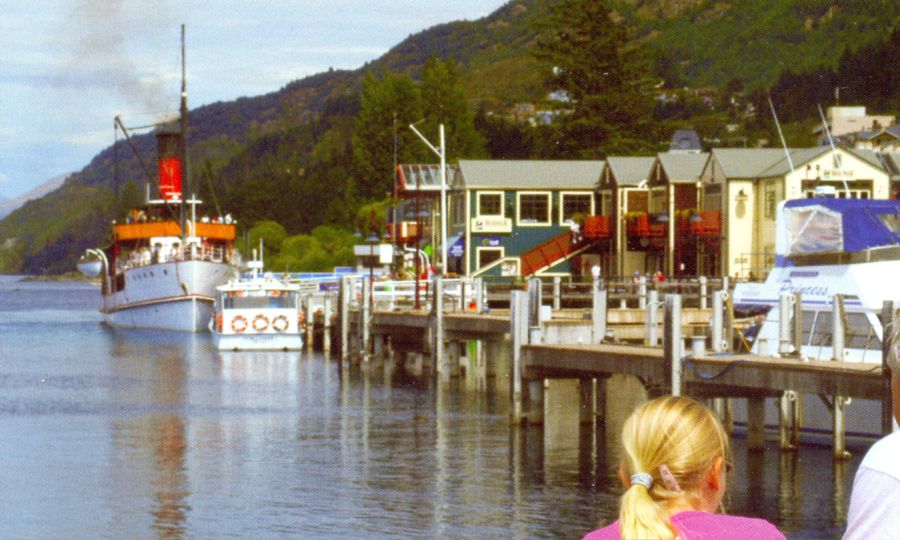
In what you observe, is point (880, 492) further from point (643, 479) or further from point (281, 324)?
point (281, 324)

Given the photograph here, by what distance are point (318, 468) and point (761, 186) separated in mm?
40147

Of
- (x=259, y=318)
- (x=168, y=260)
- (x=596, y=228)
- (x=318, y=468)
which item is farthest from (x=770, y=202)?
(x=318, y=468)

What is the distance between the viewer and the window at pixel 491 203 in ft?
253

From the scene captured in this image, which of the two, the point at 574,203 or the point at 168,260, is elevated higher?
the point at 574,203

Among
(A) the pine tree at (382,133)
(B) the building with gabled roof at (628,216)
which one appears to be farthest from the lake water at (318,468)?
(A) the pine tree at (382,133)

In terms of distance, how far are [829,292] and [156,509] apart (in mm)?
12360

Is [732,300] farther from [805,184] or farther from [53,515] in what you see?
[805,184]

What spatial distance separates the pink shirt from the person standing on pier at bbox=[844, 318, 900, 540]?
26 centimetres

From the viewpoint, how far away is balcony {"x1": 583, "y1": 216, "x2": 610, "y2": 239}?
73.5 metres

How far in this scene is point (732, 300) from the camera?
31.0 m

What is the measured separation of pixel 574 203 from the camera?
3078 inches

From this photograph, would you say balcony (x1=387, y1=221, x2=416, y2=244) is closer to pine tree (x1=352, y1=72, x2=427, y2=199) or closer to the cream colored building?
the cream colored building

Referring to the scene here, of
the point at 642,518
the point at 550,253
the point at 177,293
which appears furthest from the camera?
the point at 177,293

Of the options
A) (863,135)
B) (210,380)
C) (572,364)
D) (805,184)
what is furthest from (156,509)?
(863,135)
